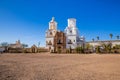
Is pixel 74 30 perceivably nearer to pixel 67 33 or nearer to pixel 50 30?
pixel 67 33

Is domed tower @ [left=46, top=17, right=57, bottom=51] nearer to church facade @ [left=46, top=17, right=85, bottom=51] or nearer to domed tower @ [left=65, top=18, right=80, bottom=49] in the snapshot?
church facade @ [left=46, top=17, right=85, bottom=51]

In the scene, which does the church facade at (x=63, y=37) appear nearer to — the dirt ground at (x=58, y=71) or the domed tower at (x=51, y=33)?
the domed tower at (x=51, y=33)

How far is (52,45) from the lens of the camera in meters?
65.2

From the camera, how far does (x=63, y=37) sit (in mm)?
65375

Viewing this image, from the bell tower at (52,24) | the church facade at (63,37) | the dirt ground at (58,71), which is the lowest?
the dirt ground at (58,71)

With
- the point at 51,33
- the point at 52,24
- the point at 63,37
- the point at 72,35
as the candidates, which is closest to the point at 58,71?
the point at 63,37

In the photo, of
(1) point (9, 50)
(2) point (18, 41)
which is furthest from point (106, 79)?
(2) point (18, 41)

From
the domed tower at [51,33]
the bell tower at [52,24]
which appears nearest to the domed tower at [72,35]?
the bell tower at [52,24]

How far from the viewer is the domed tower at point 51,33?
65938 millimetres

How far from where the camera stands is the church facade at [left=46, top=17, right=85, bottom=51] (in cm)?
6512

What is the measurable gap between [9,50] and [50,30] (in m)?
20.5

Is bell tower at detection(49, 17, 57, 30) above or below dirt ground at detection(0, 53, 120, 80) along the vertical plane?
above

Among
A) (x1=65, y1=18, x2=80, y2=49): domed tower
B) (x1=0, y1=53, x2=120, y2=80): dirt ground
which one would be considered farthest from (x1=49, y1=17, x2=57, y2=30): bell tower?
(x1=0, y1=53, x2=120, y2=80): dirt ground

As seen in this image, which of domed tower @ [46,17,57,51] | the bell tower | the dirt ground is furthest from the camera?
the bell tower
